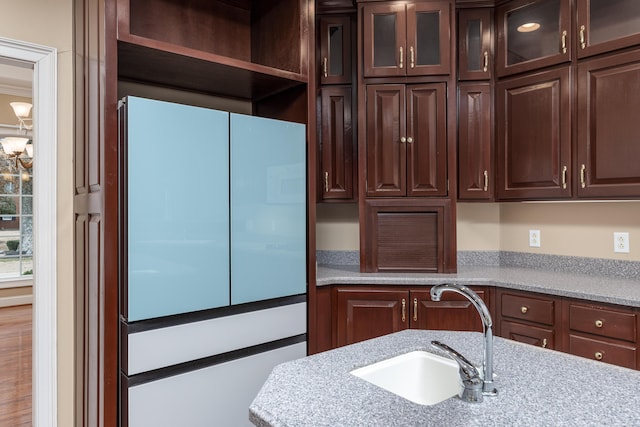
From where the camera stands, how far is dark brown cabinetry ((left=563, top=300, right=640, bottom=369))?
1.93 m

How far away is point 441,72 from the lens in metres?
2.62

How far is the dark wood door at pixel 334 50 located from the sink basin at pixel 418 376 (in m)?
2.04

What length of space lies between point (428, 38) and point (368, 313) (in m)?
1.74

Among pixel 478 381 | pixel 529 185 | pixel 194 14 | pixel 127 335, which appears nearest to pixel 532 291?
pixel 529 185

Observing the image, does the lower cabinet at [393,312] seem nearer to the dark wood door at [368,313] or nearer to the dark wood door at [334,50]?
the dark wood door at [368,313]

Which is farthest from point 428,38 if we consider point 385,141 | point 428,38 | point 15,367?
point 15,367

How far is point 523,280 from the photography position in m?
2.39

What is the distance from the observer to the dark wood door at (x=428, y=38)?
2.61 m

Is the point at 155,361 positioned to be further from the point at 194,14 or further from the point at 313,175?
the point at 194,14

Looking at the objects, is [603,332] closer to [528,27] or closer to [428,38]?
[528,27]

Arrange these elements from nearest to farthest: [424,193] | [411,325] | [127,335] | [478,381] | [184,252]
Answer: [478,381]
[127,335]
[184,252]
[411,325]
[424,193]

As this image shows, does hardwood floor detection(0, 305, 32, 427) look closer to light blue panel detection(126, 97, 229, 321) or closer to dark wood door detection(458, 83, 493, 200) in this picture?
light blue panel detection(126, 97, 229, 321)

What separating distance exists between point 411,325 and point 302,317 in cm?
66

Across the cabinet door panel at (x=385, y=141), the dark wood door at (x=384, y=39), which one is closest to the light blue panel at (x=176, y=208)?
the cabinet door panel at (x=385, y=141)
